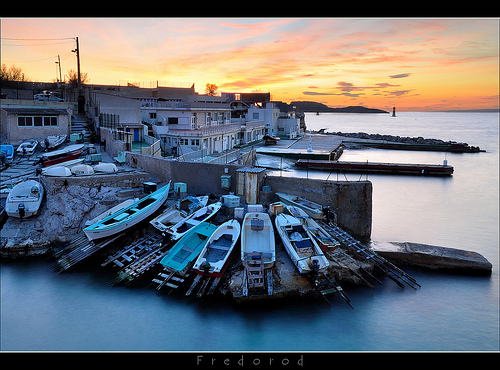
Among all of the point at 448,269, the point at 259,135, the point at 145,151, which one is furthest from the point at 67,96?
the point at 448,269

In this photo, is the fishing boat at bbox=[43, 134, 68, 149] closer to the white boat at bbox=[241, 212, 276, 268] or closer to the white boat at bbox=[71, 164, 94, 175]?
the white boat at bbox=[71, 164, 94, 175]

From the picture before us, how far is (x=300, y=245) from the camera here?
1091 centimetres

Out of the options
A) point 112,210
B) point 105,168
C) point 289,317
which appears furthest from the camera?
point 105,168

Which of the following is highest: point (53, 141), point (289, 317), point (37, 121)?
point (37, 121)

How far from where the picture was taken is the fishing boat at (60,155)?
1573cm

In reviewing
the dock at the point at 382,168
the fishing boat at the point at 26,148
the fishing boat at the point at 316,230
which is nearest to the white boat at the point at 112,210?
the fishing boat at the point at 316,230

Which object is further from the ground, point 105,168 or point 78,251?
point 105,168

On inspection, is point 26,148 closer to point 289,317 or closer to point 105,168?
point 105,168

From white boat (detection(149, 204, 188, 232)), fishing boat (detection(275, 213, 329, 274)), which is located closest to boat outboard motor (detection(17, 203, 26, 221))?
white boat (detection(149, 204, 188, 232))

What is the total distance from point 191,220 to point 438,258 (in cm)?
780

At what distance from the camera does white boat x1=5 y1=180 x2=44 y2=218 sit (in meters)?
12.3

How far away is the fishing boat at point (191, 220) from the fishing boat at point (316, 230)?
2.59 m

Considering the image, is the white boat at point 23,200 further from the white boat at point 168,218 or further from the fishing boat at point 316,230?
the fishing boat at point 316,230

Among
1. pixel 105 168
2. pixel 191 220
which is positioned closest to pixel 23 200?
pixel 105 168
